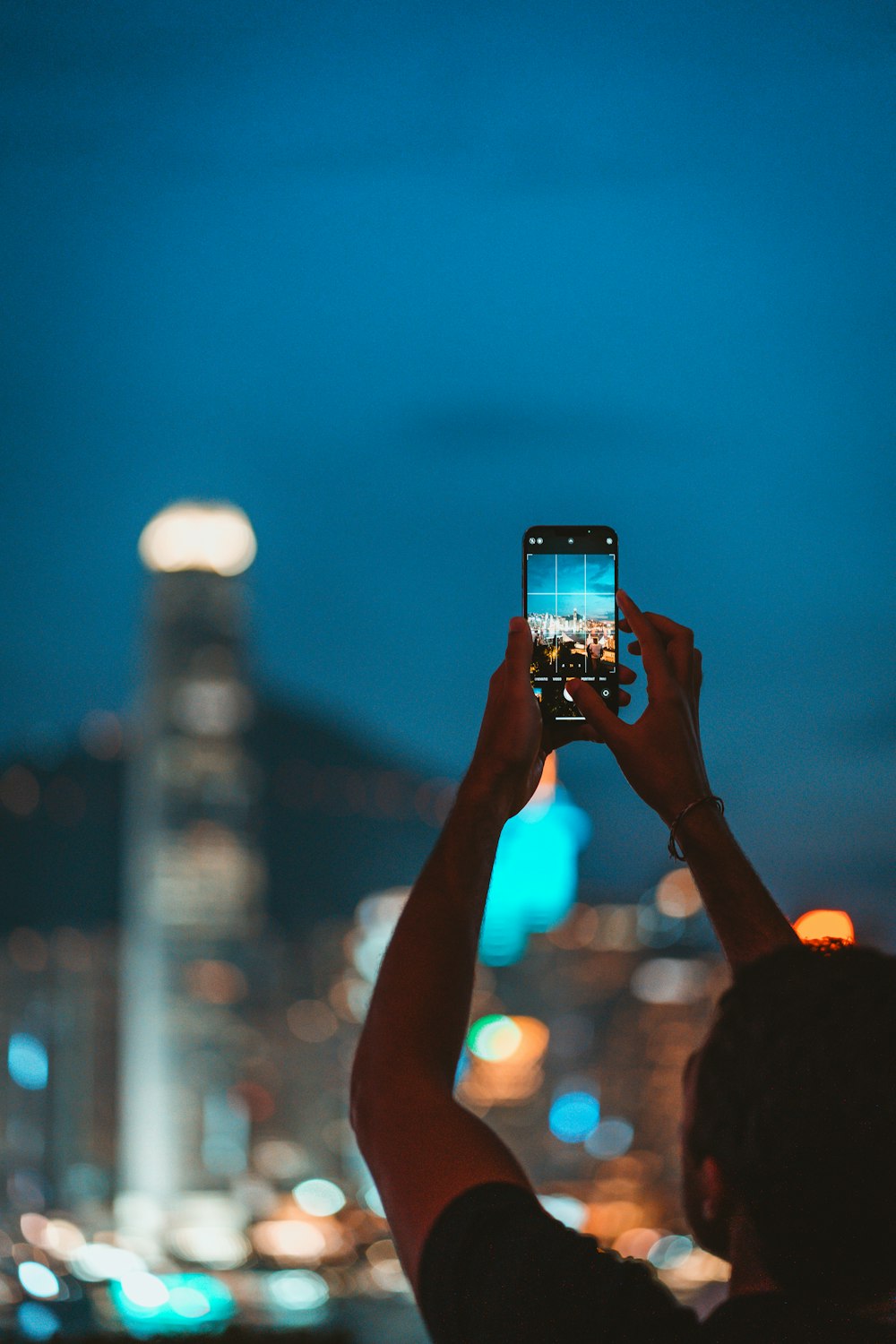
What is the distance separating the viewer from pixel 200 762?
29703mm

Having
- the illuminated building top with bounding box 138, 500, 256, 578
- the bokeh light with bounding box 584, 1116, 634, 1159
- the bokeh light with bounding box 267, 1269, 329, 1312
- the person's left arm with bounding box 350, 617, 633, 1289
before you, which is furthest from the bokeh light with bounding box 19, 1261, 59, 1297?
the illuminated building top with bounding box 138, 500, 256, 578

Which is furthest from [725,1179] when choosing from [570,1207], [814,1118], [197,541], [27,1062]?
[197,541]

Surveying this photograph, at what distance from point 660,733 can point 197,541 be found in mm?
30125

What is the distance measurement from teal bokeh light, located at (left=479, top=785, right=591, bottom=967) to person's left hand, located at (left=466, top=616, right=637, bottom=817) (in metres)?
34.0

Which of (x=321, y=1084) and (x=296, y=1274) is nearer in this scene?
(x=296, y=1274)

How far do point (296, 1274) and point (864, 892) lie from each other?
17.2 metres

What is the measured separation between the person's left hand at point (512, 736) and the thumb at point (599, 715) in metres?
0.05

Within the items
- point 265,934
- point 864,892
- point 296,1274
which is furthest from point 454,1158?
point 265,934

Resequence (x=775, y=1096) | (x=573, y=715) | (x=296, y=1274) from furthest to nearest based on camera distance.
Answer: (x=296, y=1274)
(x=573, y=715)
(x=775, y=1096)

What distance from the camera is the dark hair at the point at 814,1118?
0.75 m

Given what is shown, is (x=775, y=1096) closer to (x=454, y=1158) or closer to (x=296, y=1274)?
(x=454, y=1158)

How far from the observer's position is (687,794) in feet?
3.52

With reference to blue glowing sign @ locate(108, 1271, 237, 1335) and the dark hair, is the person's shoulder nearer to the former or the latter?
the dark hair

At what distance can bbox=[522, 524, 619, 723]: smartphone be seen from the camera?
1.28 meters
